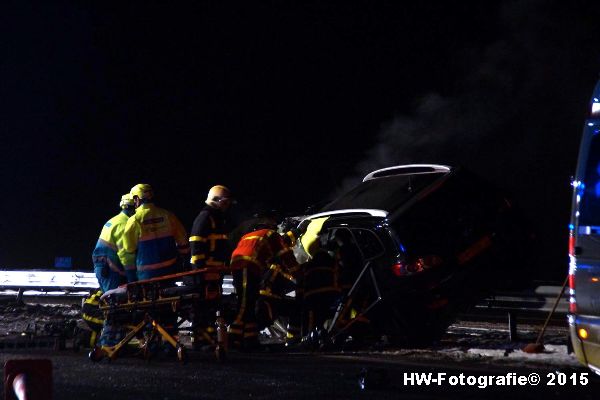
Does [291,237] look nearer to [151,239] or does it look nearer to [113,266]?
[151,239]

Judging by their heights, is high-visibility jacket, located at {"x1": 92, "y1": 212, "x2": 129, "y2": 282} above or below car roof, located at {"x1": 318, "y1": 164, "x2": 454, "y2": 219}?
below

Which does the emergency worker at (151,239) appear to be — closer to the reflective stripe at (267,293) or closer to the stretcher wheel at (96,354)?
the reflective stripe at (267,293)

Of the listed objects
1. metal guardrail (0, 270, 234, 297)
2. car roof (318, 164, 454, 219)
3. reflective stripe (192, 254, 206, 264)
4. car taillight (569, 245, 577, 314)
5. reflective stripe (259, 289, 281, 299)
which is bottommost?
car taillight (569, 245, 577, 314)

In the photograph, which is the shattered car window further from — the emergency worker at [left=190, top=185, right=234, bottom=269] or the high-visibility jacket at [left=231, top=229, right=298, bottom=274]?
the emergency worker at [left=190, top=185, right=234, bottom=269]

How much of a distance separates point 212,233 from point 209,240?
8 centimetres

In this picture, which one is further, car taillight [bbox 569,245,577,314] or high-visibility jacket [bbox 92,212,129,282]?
high-visibility jacket [bbox 92,212,129,282]

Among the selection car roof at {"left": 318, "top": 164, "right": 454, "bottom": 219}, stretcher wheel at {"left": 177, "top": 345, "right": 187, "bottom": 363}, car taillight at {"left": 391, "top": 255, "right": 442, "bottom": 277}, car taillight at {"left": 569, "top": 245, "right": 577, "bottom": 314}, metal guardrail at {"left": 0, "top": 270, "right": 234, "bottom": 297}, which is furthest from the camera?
metal guardrail at {"left": 0, "top": 270, "right": 234, "bottom": 297}

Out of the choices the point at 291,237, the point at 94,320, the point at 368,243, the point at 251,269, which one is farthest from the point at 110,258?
the point at 368,243

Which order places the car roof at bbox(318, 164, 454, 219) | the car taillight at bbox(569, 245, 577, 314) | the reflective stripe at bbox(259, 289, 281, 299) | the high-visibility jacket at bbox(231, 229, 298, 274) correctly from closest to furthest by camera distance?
the car taillight at bbox(569, 245, 577, 314) < the car roof at bbox(318, 164, 454, 219) < the high-visibility jacket at bbox(231, 229, 298, 274) < the reflective stripe at bbox(259, 289, 281, 299)

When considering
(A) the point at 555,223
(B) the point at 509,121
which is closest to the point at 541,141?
(B) the point at 509,121

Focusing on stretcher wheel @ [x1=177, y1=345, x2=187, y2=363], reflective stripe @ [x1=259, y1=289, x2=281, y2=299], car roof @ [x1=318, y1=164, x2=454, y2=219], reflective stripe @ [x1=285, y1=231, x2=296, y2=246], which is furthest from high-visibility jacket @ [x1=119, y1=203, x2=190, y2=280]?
car roof @ [x1=318, y1=164, x2=454, y2=219]

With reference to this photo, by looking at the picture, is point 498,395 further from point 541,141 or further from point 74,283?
point 541,141

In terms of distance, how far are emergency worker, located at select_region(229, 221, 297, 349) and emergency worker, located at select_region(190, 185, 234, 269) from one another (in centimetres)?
19

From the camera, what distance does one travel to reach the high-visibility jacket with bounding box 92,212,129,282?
384 inches
